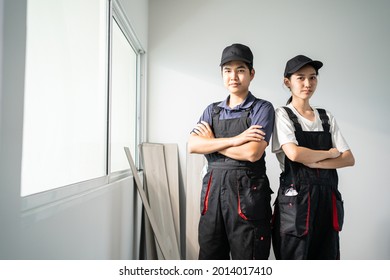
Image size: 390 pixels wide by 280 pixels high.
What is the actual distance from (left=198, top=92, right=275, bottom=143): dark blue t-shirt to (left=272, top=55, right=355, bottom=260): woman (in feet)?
0.21

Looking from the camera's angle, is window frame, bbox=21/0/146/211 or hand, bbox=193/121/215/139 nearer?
window frame, bbox=21/0/146/211

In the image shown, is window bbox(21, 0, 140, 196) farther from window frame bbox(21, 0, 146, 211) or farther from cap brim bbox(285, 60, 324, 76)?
cap brim bbox(285, 60, 324, 76)

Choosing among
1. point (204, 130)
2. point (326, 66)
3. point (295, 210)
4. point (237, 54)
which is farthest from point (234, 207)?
point (326, 66)

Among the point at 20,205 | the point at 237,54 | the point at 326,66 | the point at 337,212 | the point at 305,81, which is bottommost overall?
the point at 337,212

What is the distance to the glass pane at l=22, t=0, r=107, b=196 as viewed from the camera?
772 millimetres

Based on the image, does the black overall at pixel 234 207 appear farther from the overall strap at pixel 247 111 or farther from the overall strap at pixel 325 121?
the overall strap at pixel 325 121

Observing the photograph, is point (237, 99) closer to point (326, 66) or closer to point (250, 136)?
point (250, 136)

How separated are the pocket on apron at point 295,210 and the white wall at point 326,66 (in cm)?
92

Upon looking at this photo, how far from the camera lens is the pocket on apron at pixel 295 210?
116 cm

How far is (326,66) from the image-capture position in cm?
214

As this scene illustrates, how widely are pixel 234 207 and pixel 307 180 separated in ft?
1.26

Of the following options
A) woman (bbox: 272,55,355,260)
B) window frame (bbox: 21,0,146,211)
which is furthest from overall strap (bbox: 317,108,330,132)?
window frame (bbox: 21,0,146,211)

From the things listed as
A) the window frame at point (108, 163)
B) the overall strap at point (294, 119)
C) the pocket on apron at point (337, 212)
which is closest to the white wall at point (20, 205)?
the window frame at point (108, 163)

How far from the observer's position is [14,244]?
63cm
